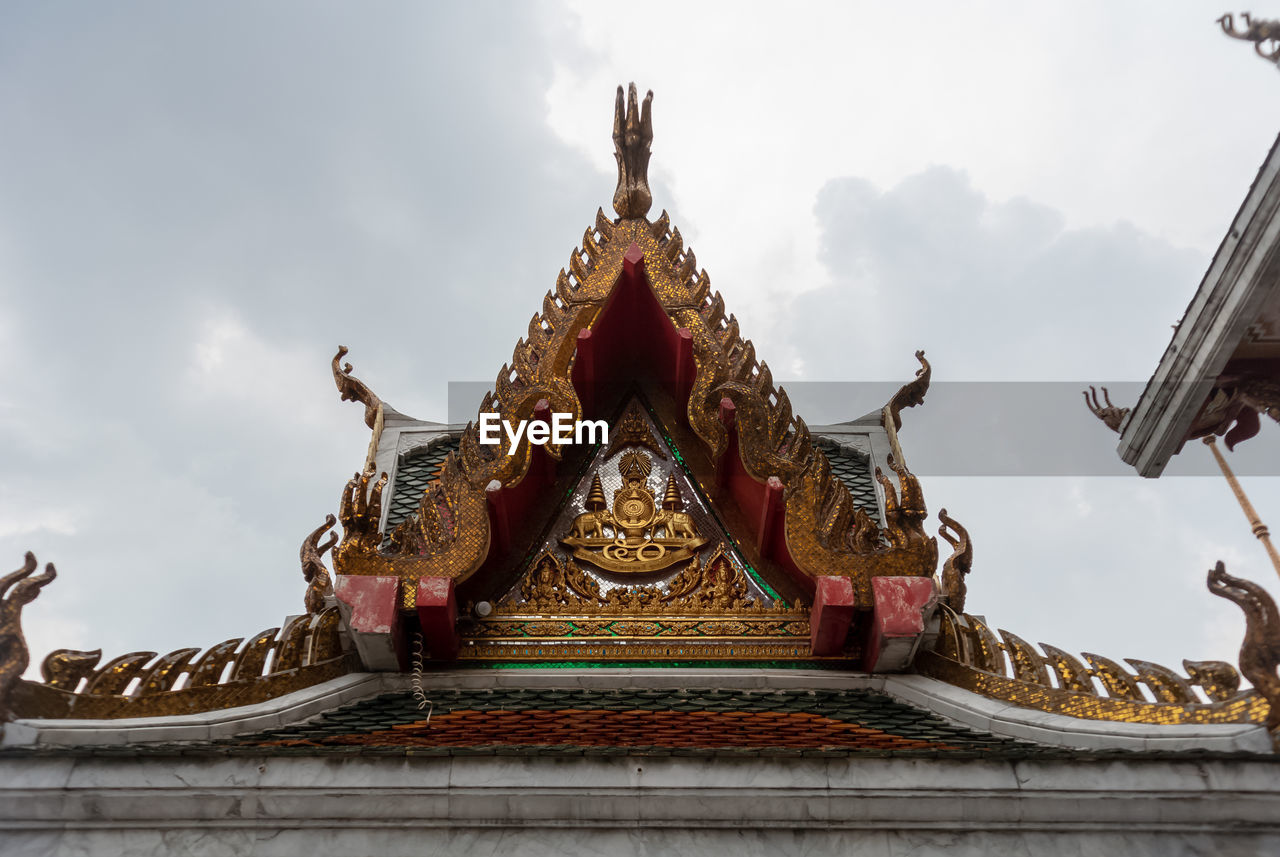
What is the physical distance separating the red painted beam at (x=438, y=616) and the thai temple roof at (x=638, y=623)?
0.06 feet

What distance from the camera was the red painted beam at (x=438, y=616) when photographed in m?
6.06

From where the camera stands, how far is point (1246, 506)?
773cm

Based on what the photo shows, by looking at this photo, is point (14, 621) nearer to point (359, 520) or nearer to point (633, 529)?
point (359, 520)

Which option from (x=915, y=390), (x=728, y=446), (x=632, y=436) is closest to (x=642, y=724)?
(x=728, y=446)

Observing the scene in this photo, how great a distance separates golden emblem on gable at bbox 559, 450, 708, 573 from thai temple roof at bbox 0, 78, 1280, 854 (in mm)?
15

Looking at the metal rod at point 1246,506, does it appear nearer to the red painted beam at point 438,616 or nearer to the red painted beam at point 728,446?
the red painted beam at point 728,446

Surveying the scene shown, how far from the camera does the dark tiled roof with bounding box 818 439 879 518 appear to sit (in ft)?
28.8

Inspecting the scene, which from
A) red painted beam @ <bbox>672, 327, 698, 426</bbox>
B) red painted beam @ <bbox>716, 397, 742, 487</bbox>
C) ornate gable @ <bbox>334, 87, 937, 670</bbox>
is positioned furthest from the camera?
red painted beam @ <bbox>672, 327, 698, 426</bbox>

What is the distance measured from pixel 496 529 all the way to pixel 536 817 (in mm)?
2649

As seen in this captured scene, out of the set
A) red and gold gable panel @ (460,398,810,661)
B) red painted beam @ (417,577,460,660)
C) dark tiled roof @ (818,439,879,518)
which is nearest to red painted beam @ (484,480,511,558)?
red and gold gable panel @ (460,398,810,661)

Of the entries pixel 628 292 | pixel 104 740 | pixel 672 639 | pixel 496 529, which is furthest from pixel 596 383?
pixel 104 740

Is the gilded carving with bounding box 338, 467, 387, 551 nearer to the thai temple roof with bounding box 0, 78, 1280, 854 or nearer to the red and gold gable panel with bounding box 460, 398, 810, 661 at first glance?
the thai temple roof with bounding box 0, 78, 1280, 854

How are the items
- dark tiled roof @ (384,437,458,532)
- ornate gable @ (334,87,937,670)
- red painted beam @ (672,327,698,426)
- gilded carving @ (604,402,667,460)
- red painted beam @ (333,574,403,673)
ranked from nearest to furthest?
red painted beam @ (333,574,403,673)
ornate gable @ (334,87,937,670)
red painted beam @ (672,327,698,426)
gilded carving @ (604,402,667,460)
dark tiled roof @ (384,437,458,532)

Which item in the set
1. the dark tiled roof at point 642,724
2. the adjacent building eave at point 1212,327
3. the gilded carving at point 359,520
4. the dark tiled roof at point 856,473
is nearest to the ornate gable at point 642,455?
the gilded carving at point 359,520
